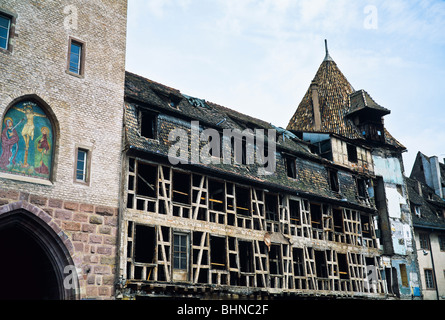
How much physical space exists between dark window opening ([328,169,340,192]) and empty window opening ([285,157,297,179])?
2.65 m

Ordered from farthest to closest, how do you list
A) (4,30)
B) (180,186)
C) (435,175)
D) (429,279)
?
(435,175) → (429,279) → (180,186) → (4,30)

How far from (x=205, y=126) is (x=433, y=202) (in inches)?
908

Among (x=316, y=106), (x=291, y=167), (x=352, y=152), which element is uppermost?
(x=316, y=106)

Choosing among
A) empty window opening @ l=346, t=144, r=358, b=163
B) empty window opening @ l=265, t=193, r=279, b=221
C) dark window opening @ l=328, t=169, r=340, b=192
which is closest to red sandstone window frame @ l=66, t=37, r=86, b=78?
empty window opening @ l=265, t=193, r=279, b=221

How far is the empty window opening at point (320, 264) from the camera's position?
23953 millimetres

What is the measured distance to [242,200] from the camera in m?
22.3

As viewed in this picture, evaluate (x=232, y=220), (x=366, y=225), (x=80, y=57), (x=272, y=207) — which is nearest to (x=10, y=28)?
(x=80, y=57)

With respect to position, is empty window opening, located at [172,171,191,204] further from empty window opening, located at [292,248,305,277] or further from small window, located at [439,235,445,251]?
small window, located at [439,235,445,251]

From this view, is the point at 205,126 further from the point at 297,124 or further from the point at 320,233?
the point at 297,124

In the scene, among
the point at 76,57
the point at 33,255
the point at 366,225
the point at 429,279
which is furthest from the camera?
the point at 429,279

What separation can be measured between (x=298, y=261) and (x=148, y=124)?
9612mm

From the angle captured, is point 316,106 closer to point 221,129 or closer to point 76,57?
point 221,129

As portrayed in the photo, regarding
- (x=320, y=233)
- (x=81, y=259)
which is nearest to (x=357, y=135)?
(x=320, y=233)

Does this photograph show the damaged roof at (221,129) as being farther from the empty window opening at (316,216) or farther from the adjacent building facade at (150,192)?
the empty window opening at (316,216)
